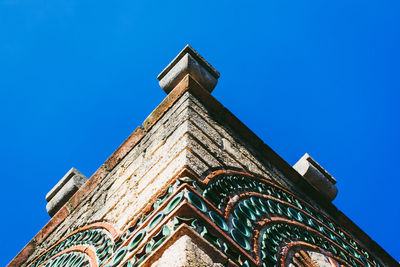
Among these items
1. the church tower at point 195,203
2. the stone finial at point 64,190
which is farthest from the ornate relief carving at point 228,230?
the stone finial at point 64,190

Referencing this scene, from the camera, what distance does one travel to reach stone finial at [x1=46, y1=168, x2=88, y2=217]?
4.82 m

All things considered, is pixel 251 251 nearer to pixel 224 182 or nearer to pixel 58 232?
pixel 224 182

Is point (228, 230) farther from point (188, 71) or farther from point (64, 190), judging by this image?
point (64, 190)

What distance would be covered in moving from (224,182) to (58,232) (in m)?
1.73

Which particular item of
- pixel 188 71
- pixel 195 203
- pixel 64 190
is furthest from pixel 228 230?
pixel 64 190

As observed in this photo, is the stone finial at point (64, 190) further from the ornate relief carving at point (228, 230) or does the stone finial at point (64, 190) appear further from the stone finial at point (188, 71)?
the stone finial at point (188, 71)

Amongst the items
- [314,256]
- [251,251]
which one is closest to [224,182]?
[251,251]

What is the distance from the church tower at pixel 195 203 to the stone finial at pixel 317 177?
0.5 inches

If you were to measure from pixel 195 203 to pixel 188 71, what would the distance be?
5.69ft

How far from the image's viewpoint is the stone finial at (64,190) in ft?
15.8

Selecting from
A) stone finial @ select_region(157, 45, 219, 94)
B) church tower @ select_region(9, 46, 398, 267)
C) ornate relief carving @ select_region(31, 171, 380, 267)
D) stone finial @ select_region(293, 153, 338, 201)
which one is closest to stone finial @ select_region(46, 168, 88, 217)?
church tower @ select_region(9, 46, 398, 267)

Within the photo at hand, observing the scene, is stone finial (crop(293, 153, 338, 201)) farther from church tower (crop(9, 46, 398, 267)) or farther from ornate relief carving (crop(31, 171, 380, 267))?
ornate relief carving (crop(31, 171, 380, 267))

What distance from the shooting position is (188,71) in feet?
13.8

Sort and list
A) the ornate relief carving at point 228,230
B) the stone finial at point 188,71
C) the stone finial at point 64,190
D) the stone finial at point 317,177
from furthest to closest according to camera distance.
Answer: the stone finial at point 64,190 → the stone finial at point 317,177 → the stone finial at point 188,71 → the ornate relief carving at point 228,230
